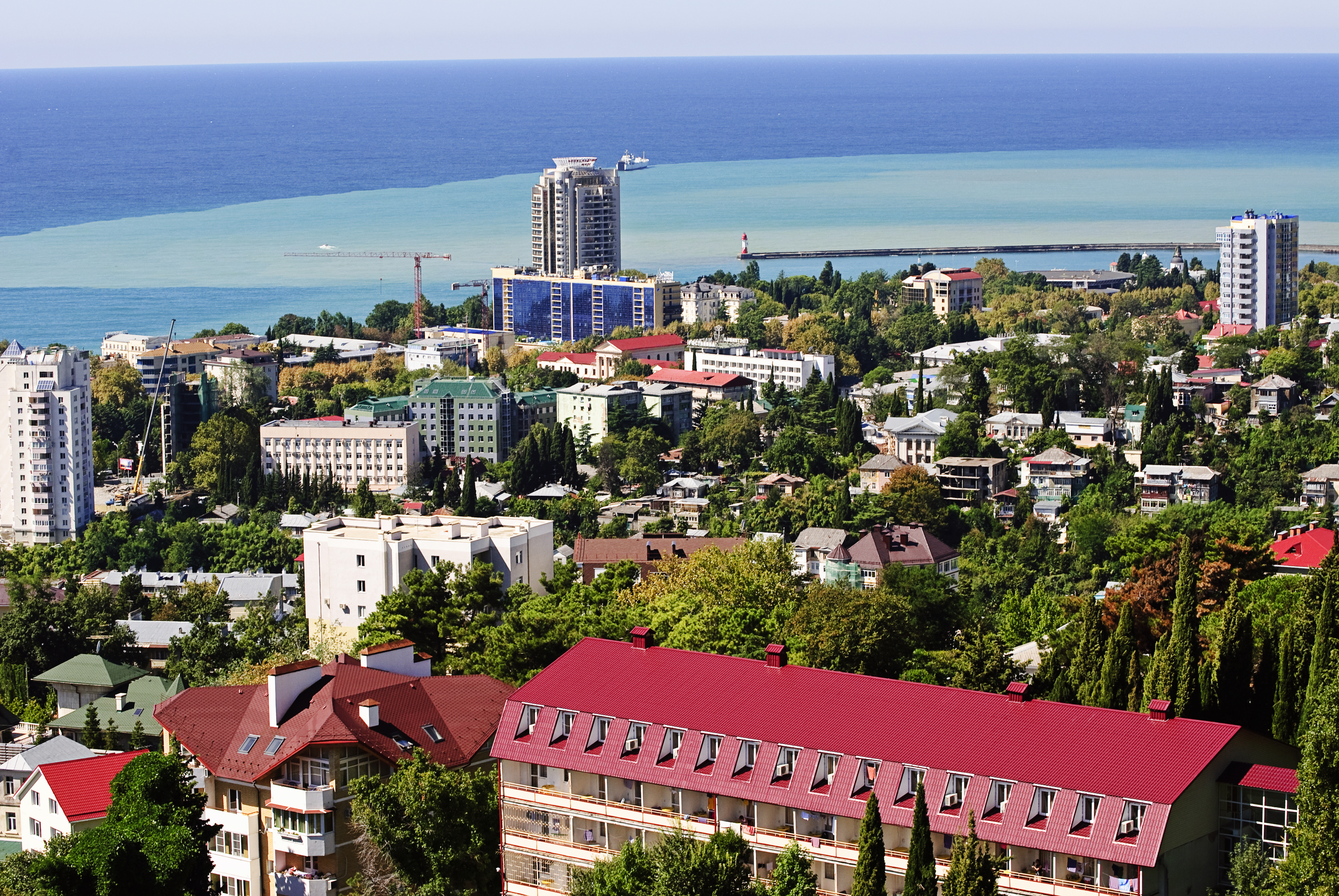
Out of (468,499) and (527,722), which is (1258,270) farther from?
(527,722)

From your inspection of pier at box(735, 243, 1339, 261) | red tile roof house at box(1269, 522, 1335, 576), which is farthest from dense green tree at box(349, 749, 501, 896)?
pier at box(735, 243, 1339, 261)

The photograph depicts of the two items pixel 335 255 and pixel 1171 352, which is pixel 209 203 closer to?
pixel 335 255

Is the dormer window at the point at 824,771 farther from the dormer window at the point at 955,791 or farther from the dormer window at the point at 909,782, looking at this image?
the dormer window at the point at 955,791

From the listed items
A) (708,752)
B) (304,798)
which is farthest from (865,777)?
(304,798)

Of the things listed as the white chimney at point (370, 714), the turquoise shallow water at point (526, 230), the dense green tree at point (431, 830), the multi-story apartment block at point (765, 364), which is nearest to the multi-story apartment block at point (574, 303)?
the multi-story apartment block at point (765, 364)

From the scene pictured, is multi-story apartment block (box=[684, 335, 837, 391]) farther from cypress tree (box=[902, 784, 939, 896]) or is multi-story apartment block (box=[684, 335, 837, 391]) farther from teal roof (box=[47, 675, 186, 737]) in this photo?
cypress tree (box=[902, 784, 939, 896])

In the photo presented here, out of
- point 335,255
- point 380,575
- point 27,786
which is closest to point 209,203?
point 335,255
